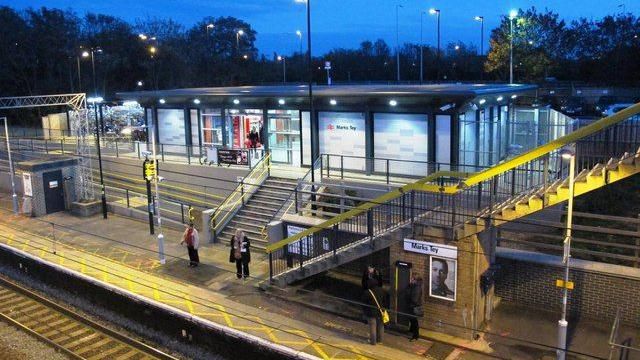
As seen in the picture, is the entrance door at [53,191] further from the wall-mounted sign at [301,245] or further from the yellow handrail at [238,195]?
the wall-mounted sign at [301,245]

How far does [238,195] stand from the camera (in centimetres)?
2048

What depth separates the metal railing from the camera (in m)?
19.4

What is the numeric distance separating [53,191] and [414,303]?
61.3ft

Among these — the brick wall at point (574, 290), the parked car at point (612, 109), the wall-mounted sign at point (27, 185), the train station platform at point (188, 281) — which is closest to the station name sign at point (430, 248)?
the train station platform at point (188, 281)

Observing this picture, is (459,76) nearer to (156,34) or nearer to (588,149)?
(156,34)

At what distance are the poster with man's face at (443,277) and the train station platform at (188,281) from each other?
1136mm

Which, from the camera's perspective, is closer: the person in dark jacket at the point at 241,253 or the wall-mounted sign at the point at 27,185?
the person in dark jacket at the point at 241,253

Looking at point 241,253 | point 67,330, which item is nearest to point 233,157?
point 241,253

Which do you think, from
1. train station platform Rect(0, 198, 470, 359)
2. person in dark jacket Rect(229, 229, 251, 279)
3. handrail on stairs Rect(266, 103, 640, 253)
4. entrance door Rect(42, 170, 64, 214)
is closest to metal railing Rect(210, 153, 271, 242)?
train station platform Rect(0, 198, 470, 359)

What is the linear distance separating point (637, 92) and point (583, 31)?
17.6 meters

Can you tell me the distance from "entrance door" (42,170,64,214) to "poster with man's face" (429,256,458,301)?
18526 millimetres

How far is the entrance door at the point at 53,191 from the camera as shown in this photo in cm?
2442

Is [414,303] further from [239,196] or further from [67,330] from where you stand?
[239,196]

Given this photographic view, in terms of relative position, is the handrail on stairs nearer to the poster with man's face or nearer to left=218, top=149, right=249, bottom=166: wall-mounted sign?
the poster with man's face
